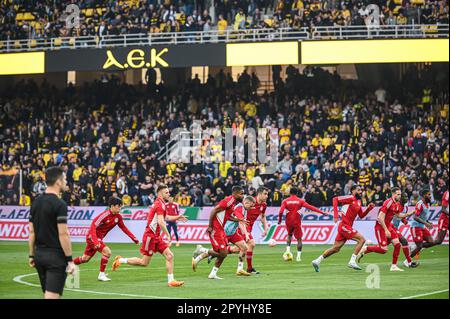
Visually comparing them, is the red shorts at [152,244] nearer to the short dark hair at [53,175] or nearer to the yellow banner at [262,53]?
the short dark hair at [53,175]

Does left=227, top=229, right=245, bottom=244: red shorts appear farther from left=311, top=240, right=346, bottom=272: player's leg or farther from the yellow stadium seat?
the yellow stadium seat

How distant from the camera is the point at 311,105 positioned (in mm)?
44219

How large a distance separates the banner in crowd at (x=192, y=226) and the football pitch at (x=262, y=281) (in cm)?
542

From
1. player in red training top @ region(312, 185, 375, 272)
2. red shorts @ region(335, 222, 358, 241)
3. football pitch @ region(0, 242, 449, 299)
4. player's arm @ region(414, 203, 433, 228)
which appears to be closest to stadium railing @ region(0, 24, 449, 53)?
football pitch @ region(0, 242, 449, 299)

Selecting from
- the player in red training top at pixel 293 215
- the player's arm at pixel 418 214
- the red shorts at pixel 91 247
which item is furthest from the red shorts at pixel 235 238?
the player's arm at pixel 418 214

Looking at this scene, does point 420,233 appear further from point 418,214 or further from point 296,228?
point 296,228

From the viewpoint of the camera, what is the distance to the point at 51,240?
1327cm

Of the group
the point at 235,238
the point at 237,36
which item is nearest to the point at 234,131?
the point at 237,36

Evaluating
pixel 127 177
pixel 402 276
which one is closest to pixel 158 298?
pixel 402 276

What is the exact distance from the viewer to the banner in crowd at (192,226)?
3469 cm

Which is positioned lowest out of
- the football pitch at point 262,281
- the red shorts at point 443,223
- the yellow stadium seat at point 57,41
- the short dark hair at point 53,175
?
the football pitch at point 262,281

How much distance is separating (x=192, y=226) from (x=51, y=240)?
74.4ft

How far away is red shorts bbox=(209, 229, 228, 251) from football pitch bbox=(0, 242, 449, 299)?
79cm
